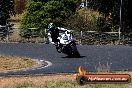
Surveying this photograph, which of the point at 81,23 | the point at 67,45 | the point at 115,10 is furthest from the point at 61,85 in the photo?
the point at 115,10

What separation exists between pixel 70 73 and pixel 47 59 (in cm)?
658

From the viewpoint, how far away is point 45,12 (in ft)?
158

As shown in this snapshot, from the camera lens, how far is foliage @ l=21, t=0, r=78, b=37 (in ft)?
155

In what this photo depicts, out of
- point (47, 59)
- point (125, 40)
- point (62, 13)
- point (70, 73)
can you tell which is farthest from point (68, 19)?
point (70, 73)

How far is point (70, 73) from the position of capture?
757 inches

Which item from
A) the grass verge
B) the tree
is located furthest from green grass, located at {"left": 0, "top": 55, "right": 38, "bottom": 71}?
the tree

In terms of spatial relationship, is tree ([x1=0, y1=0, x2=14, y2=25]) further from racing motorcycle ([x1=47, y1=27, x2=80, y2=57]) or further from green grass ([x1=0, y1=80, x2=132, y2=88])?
green grass ([x1=0, y1=80, x2=132, y2=88])

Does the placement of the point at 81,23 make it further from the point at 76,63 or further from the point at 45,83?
the point at 45,83

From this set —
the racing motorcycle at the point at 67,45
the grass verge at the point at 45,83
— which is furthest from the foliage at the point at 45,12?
the grass verge at the point at 45,83

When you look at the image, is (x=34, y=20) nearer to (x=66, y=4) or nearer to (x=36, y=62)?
(x=66, y=4)

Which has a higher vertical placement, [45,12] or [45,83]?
[45,12]

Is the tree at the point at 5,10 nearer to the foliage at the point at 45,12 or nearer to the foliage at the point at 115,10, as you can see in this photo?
the foliage at the point at 45,12

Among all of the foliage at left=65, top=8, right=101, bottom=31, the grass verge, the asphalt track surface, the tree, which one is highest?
the tree

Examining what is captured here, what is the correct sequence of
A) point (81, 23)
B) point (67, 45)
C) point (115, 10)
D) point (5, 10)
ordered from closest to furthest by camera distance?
point (67, 45) < point (81, 23) < point (115, 10) < point (5, 10)
